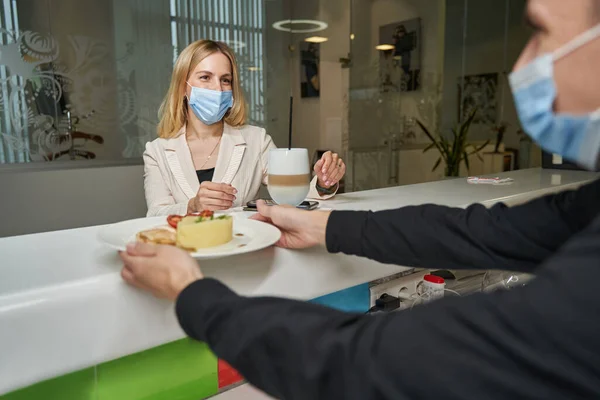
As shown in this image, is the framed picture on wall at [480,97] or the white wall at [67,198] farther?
the framed picture on wall at [480,97]

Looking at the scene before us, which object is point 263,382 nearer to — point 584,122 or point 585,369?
point 585,369

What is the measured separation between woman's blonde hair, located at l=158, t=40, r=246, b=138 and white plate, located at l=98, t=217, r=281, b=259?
1278 mm

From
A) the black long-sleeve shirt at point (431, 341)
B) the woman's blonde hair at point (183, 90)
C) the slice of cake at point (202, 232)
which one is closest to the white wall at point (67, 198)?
the woman's blonde hair at point (183, 90)

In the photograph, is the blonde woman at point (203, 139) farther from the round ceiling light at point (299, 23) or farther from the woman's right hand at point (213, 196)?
the round ceiling light at point (299, 23)

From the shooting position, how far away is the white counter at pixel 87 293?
0.63m

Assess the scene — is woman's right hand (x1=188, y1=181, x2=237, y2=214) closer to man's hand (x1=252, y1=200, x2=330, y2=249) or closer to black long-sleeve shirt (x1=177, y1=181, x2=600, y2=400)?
man's hand (x1=252, y1=200, x2=330, y2=249)

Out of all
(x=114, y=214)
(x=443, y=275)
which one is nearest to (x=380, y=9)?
(x=114, y=214)

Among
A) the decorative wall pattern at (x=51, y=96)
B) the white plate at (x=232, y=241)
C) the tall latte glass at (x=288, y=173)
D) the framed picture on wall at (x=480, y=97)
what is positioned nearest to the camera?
the white plate at (x=232, y=241)

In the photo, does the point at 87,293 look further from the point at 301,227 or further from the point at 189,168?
the point at 189,168

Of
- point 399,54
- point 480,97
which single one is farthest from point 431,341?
point 480,97

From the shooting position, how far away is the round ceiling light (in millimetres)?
4922

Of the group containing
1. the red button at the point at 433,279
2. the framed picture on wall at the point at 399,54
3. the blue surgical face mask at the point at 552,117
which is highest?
the framed picture on wall at the point at 399,54

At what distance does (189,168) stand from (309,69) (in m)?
3.37

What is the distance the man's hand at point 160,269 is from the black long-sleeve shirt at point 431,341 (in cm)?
4
